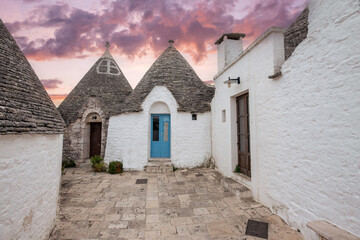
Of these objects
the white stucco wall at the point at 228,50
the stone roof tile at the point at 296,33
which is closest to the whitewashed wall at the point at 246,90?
the stone roof tile at the point at 296,33

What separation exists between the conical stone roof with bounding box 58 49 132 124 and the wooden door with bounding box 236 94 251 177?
20.9 feet

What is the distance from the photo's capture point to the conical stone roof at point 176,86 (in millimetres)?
8398

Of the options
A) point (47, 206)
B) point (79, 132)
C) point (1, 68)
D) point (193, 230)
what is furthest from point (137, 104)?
point (193, 230)

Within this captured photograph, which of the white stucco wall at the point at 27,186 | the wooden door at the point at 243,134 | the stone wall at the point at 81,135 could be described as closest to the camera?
the white stucco wall at the point at 27,186

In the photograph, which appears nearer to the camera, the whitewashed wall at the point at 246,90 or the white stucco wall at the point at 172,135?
the whitewashed wall at the point at 246,90

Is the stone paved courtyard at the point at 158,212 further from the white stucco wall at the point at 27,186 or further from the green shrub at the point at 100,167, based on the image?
the green shrub at the point at 100,167

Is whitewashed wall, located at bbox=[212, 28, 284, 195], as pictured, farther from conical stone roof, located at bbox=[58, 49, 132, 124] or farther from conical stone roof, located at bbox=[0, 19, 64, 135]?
conical stone roof, located at bbox=[58, 49, 132, 124]

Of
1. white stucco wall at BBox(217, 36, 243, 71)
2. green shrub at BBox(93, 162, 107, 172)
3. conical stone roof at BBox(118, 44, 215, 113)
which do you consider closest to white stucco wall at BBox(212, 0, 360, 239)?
white stucco wall at BBox(217, 36, 243, 71)

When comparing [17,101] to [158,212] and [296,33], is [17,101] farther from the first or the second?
[296,33]

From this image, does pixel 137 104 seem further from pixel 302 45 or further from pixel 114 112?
pixel 302 45

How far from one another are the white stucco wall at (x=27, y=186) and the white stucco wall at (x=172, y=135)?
4.41 metres

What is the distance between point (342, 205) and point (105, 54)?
45.2ft

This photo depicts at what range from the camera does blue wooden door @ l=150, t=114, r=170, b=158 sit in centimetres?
842

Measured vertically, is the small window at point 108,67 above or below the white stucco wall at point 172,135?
above
